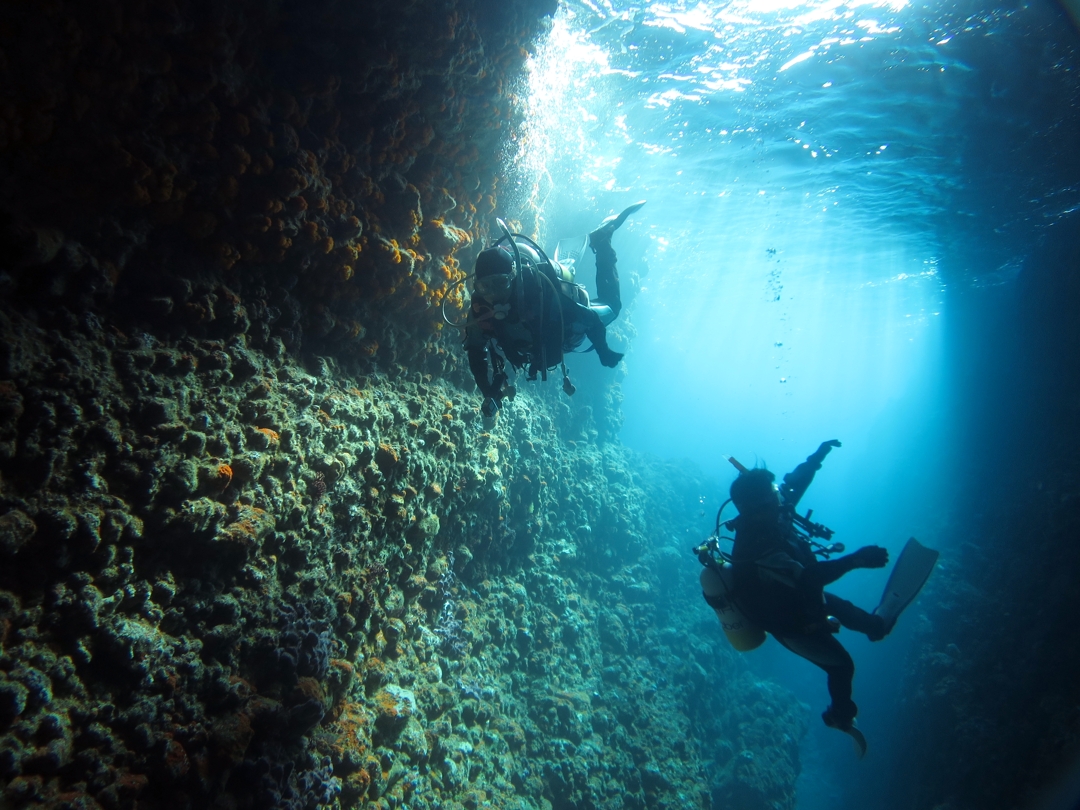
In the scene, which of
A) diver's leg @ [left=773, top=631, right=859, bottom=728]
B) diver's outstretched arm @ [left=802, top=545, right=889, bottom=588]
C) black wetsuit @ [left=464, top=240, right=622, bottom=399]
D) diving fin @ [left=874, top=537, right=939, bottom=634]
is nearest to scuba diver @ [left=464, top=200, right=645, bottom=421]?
black wetsuit @ [left=464, top=240, right=622, bottom=399]

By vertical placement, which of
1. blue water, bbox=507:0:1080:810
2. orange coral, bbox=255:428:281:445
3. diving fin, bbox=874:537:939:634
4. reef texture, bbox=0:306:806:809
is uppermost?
blue water, bbox=507:0:1080:810

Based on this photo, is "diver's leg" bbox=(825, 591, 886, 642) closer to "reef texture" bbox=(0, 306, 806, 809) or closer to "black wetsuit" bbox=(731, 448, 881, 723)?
"black wetsuit" bbox=(731, 448, 881, 723)

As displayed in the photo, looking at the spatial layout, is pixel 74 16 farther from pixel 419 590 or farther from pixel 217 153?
pixel 419 590

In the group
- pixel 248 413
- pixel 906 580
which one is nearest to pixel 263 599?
pixel 248 413

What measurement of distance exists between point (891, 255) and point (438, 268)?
25631 millimetres

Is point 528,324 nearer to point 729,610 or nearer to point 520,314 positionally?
point 520,314

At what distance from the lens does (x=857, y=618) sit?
5.63 metres

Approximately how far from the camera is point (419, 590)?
6406mm

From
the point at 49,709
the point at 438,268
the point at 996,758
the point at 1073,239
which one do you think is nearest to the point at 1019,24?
the point at 1073,239

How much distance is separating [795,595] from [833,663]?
118cm

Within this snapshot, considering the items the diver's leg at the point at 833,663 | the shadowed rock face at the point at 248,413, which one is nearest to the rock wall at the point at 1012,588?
the diver's leg at the point at 833,663

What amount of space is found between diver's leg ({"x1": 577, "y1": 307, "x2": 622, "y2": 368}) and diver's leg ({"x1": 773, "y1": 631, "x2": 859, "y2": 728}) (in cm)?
416

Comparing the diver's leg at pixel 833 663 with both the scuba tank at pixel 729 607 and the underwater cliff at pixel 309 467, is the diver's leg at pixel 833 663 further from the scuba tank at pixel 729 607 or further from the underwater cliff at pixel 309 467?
the underwater cliff at pixel 309 467

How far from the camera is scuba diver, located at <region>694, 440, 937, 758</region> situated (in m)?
5.13
